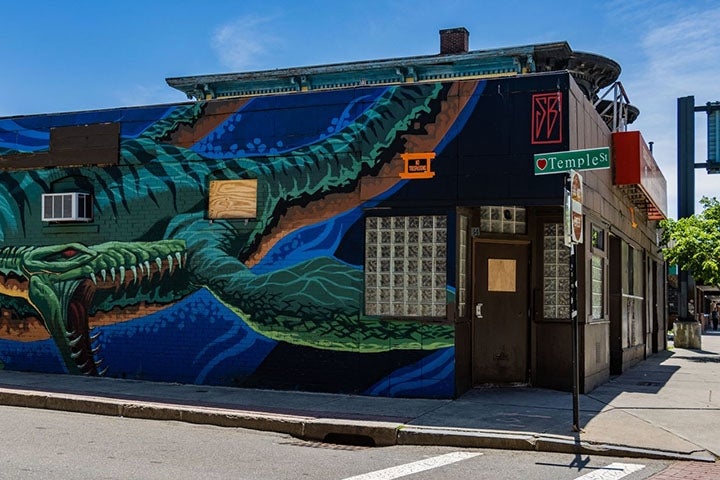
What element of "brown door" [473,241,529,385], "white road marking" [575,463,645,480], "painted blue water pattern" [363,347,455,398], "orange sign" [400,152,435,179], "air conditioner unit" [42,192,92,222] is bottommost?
"white road marking" [575,463,645,480]

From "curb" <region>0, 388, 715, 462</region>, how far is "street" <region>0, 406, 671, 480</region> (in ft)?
0.48

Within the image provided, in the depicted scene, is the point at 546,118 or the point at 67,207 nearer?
the point at 546,118

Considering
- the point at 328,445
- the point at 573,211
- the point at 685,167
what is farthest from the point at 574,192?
the point at 685,167

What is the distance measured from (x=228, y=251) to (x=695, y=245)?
15276mm

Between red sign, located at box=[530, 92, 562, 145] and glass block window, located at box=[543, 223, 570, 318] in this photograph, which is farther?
glass block window, located at box=[543, 223, 570, 318]

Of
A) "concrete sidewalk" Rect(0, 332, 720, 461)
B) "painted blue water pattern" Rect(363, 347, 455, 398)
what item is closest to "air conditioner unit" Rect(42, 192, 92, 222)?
"concrete sidewalk" Rect(0, 332, 720, 461)

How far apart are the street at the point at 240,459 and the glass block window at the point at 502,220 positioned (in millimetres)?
4482

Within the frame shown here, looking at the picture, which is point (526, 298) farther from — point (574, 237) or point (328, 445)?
point (328, 445)

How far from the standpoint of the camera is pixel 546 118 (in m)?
11.4

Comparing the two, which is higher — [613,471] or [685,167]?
[685,167]

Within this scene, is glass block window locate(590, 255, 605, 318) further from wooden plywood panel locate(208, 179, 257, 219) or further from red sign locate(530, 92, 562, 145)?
wooden plywood panel locate(208, 179, 257, 219)

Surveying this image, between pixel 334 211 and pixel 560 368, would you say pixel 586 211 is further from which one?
pixel 334 211

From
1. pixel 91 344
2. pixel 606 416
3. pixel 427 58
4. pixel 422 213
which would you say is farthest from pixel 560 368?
pixel 427 58

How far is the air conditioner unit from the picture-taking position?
1393 centimetres
